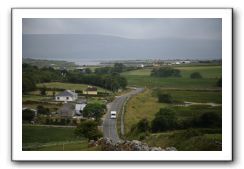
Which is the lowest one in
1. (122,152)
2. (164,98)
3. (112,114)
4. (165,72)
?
(122,152)

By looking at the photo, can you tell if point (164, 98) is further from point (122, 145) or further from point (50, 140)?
point (50, 140)

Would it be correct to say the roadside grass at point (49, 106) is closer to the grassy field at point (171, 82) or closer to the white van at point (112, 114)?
the white van at point (112, 114)

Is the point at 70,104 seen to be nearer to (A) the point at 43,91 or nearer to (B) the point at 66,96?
(B) the point at 66,96

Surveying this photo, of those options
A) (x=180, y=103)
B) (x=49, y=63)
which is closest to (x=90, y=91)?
(x=49, y=63)

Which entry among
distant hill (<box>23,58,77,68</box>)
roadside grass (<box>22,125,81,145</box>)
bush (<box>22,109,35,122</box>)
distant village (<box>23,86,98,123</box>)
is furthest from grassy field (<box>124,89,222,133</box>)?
bush (<box>22,109,35,122</box>)

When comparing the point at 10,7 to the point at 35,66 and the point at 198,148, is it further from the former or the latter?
the point at 198,148

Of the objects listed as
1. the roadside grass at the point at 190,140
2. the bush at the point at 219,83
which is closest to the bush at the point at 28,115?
the roadside grass at the point at 190,140

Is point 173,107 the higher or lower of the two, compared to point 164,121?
higher
